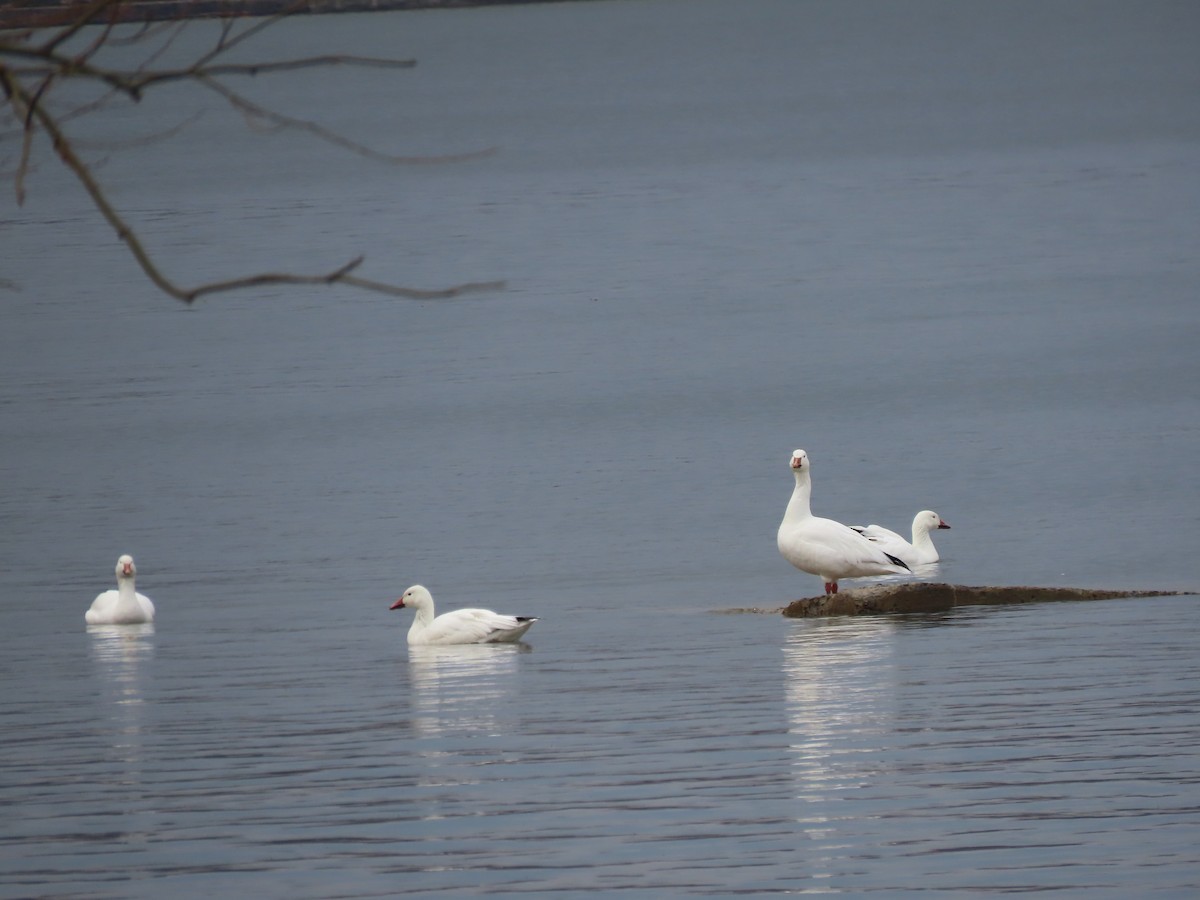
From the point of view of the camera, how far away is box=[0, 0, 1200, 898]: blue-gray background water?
938cm

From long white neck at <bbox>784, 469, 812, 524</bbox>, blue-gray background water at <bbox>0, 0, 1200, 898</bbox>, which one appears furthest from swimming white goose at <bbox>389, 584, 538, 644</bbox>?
long white neck at <bbox>784, 469, 812, 524</bbox>

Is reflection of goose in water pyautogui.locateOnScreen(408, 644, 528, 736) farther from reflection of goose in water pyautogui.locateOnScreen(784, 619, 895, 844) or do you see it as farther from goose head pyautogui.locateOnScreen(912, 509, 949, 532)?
goose head pyautogui.locateOnScreen(912, 509, 949, 532)

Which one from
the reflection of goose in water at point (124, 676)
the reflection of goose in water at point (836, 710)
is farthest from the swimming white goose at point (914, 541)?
the reflection of goose in water at point (124, 676)

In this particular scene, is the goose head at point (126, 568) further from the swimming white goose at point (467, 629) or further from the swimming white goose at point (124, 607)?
the swimming white goose at point (467, 629)

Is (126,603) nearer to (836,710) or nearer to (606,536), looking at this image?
(606,536)

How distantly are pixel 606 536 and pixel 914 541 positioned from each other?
4516 millimetres

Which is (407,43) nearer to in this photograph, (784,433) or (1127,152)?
(1127,152)

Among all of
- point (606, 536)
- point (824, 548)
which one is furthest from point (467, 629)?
point (606, 536)

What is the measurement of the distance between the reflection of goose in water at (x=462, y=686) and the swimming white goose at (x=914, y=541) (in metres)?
4.52

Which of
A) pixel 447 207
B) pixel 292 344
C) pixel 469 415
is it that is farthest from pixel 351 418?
pixel 447 207

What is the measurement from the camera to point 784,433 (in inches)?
1318

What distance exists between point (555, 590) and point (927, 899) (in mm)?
12179

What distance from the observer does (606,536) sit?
24000 millimetres

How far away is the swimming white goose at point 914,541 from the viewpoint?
19.5 meters
